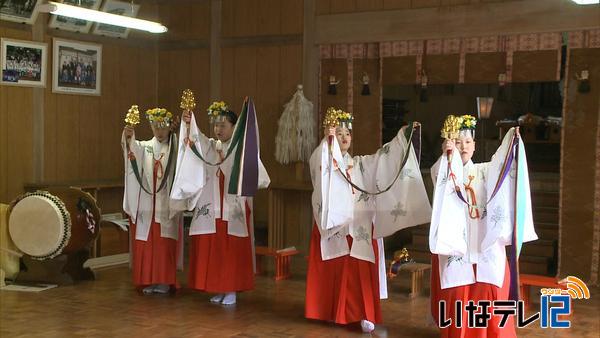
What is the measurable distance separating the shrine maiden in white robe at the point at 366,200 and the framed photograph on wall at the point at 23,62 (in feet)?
12.7

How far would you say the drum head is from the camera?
655 cm

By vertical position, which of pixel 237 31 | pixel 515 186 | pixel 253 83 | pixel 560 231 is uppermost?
pixel 237 31

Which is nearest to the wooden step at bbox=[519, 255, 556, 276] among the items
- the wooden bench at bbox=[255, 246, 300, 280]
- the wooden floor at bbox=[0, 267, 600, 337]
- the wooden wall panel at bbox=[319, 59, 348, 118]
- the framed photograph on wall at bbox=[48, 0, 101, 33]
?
the wooden floor at bbox=[0, 267, 600, 337]

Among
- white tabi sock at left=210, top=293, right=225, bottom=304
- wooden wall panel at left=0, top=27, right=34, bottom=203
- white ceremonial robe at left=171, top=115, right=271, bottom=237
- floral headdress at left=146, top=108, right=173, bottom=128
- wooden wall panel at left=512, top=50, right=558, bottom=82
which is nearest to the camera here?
white ceremonial robe at left=171, top=115, right=271, bottom=237

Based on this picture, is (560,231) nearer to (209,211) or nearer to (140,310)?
(209,211)

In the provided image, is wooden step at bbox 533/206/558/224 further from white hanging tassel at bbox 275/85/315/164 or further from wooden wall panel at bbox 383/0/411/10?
wooden wall panel at bbox 383/0/411/10

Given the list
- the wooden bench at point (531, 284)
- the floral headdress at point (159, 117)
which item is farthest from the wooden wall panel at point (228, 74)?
the wooden bench at point (531, 284)

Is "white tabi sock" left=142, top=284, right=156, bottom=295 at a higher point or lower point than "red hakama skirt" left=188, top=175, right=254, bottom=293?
lower

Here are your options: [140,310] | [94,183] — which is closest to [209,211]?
[140,310]

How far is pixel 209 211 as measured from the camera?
6160mm

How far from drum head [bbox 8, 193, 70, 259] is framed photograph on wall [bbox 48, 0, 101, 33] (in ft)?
7.55

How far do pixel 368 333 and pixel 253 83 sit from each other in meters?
4.25

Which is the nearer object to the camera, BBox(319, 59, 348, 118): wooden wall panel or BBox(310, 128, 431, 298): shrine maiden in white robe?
BBox(310, 128, 431, 298): shrine maiden in white robe

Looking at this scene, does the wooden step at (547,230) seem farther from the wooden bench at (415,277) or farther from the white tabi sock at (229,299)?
the white tabi sock at (229,299)
